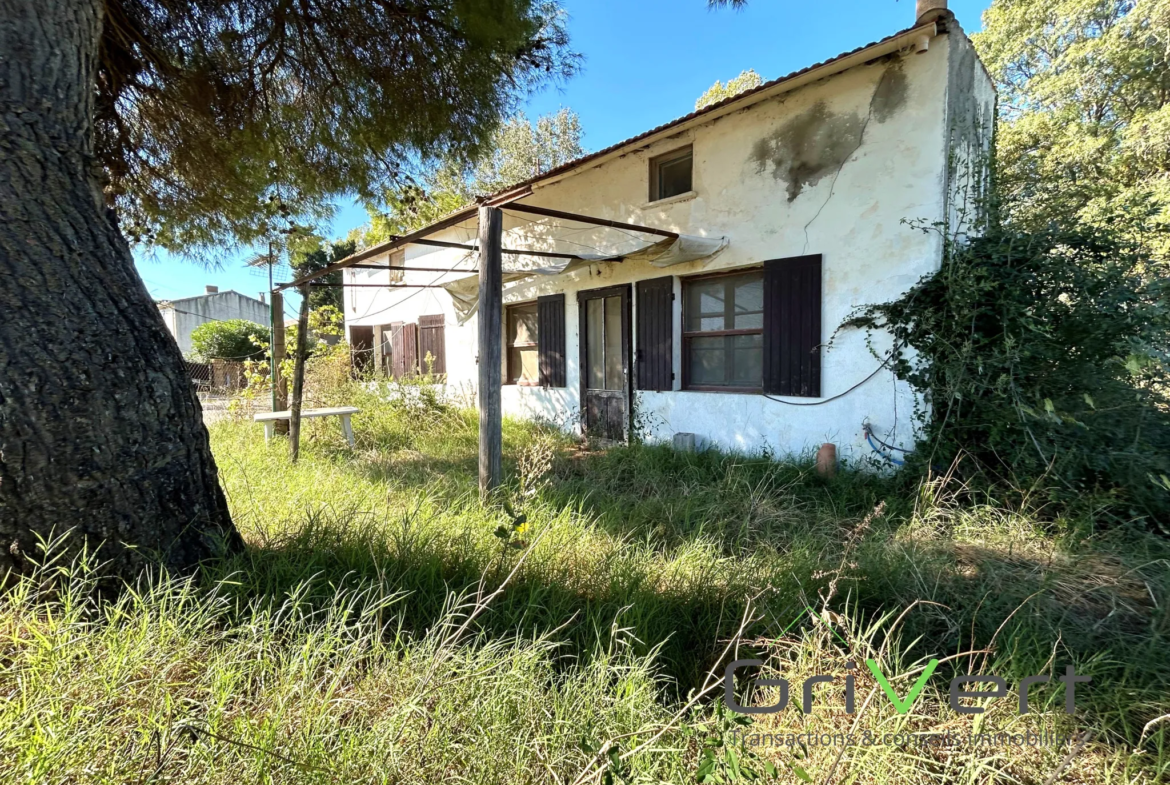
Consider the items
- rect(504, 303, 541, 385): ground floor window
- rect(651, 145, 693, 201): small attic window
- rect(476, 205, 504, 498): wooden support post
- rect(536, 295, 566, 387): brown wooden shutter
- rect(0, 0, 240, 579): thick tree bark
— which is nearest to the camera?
rect(0, 0, 240, 579): thick tree bark

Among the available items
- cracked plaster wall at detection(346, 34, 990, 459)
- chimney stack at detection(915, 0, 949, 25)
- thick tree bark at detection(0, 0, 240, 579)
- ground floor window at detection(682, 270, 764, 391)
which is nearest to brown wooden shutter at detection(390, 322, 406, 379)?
cracked plaster wall at detection(346, 34, 990, 459)

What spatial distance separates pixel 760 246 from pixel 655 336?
1555mm

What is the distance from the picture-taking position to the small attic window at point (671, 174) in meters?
5.82

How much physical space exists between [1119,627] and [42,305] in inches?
178

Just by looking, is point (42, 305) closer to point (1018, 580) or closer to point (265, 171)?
point (265, 171)

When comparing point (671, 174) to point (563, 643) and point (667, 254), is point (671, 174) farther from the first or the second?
point (563, 643)

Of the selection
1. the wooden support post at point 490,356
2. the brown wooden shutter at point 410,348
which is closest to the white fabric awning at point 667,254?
the wooden support post at point 490,356

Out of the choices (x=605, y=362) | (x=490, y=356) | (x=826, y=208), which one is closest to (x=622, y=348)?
(x=605, y=362)

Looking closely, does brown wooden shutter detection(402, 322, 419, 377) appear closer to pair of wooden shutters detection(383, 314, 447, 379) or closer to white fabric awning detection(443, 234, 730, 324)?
→ pair of wooden shutters detection(383, 314, 447, 379)

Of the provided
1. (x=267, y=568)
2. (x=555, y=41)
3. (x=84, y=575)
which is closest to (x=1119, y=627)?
(x=267, y=568)

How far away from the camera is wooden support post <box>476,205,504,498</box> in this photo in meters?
3.65

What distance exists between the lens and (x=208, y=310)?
27953 millimetres

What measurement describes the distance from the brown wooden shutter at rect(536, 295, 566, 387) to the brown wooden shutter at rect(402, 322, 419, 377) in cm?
368

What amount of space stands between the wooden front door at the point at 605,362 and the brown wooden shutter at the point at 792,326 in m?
1.87
